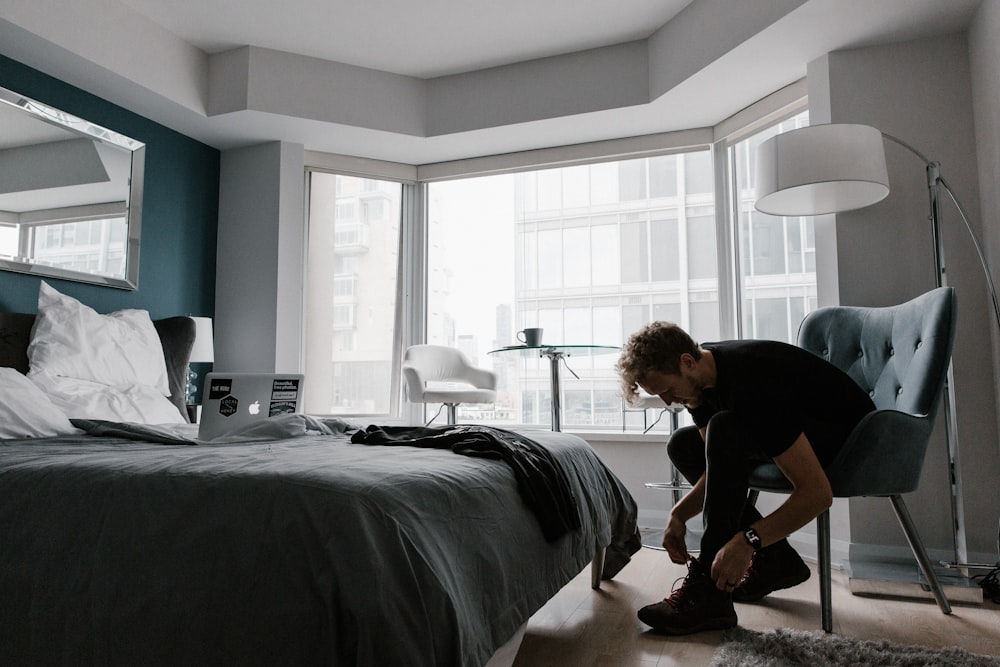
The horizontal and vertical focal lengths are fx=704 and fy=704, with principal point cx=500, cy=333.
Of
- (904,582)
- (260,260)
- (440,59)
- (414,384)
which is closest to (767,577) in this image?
(904,582)

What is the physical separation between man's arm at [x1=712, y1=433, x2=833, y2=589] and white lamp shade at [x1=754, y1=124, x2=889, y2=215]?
1344 mm

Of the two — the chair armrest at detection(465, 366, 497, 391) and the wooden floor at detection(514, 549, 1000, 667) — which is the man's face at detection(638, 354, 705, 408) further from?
the chair armrest at detection(465, 366, 497, 391)

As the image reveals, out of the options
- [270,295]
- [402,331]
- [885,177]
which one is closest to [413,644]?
[885,177]

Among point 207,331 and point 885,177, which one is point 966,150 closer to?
point 885,177

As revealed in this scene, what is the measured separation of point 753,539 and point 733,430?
0.31 metres

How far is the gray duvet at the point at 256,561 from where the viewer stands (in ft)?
3.74

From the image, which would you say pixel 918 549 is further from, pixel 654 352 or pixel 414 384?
pixel 414 384

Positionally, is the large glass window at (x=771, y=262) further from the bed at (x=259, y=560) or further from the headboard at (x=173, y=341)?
the headboard at (x=173, y=341)

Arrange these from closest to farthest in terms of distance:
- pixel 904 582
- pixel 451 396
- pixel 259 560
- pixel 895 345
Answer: pixel 259 560
pixel 895 345
pixel 904 582
pixel 451 396

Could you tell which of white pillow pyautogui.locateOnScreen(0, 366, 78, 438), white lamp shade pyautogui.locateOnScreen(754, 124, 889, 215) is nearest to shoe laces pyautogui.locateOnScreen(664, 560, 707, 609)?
white lamp shade pyautogui.locateOnScreen(754, 124, 889, 215)

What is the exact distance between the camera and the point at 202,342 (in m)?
4.14

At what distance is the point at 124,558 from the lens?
4.27 ft

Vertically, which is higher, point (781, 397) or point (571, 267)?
point (571, 267)

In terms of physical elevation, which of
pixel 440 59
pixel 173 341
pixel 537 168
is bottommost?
pixel 173 341
